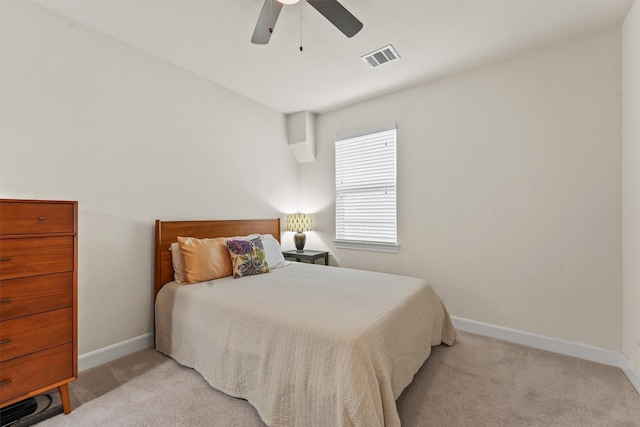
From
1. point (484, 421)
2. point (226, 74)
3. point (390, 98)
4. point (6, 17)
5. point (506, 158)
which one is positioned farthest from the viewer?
point (390, 98)

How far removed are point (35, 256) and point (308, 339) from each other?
63.3 inches

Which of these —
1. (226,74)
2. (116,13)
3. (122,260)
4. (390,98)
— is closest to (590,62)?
(390,98)

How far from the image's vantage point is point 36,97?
1.95 meters

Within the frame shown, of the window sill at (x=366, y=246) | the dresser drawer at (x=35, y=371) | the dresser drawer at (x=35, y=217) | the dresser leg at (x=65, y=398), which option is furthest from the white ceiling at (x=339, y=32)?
the dresser leg at (x=65, y=398)

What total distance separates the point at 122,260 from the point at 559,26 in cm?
399

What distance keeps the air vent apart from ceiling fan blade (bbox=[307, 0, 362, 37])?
28.5 inches

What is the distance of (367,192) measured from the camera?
3553 millimetres

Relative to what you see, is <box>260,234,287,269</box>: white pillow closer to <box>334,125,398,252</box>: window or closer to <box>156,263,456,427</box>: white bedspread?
<box>156,263,456,427</box>: white bedspread

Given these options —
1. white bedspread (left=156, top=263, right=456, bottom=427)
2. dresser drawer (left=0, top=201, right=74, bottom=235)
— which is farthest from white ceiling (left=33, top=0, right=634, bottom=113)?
white bedspread (left=156, top=263, right=456, bottom=427)

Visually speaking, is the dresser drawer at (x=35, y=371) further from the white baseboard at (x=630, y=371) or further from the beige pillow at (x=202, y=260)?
the white baseboard at (x=630, y=371)

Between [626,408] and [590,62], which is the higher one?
[590,62]

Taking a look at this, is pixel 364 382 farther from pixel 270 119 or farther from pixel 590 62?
pixel 270 119

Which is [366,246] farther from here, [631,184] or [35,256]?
[35,256]

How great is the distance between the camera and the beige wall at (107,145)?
190 centimetres
